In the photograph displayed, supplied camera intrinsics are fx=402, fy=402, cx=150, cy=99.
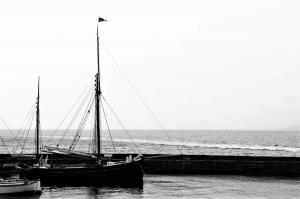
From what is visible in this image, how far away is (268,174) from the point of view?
34531mm

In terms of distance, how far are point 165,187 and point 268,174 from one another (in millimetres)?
10586

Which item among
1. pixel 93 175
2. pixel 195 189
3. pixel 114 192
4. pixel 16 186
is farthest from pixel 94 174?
pixel 195 189

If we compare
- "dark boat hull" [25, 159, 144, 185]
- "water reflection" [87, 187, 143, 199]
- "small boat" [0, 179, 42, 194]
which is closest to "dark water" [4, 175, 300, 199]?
"water reflection" [87, 187, 143, 199]

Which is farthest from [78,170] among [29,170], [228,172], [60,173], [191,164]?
[228,172]

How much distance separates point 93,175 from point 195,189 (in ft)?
26.9

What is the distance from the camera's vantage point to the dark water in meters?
26.1

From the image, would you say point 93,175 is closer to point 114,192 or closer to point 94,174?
point 94,174

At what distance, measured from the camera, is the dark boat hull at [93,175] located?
3105 centimetres

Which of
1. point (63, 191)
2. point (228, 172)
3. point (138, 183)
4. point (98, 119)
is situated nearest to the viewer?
point (63, 191)

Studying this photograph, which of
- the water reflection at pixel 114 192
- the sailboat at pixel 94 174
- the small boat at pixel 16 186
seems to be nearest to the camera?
the small boat at pixel 16 186

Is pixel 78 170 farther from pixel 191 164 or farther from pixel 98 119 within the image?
pixel 191 164

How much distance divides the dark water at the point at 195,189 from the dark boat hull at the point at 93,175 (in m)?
1.41

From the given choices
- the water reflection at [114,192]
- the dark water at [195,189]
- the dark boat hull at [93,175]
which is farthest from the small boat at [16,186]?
the dark boat hull at [93,175]

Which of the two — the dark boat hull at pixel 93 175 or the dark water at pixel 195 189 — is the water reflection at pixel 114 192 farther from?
the dark boat hull at pixel 93 175
